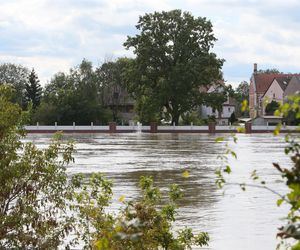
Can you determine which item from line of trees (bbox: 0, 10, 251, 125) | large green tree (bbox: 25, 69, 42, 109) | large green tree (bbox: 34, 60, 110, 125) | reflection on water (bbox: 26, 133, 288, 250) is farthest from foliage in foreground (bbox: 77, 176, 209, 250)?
large green tree (bbox: 25, 69, 42, 109)

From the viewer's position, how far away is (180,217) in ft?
51.6

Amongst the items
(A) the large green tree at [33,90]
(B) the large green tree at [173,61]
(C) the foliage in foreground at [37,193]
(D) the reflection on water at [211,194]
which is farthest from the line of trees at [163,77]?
(C) the foliage in foreground at [37,193]

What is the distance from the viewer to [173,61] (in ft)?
287

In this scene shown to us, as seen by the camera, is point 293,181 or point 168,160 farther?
point 168,160

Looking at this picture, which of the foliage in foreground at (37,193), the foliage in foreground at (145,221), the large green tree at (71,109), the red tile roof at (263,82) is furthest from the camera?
the red tile roof at (263,82)

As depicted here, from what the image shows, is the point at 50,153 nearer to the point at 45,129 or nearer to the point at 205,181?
the point at 205,181

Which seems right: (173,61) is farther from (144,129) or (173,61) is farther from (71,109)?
(71,109)

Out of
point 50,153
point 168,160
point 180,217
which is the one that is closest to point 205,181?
point 180,217

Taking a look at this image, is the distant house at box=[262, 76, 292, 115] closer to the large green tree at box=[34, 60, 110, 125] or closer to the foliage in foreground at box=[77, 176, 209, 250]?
the large green tree at box=[34, 60, 110, 125]

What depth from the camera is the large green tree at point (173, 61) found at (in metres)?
84.1

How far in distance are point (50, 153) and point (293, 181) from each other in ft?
18.5

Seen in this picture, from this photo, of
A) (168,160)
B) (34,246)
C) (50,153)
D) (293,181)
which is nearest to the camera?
(293,181)

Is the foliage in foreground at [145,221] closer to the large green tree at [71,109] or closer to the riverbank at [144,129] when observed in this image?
the riverbank at [144,129]

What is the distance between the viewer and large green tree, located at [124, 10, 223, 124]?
84.1 metres
